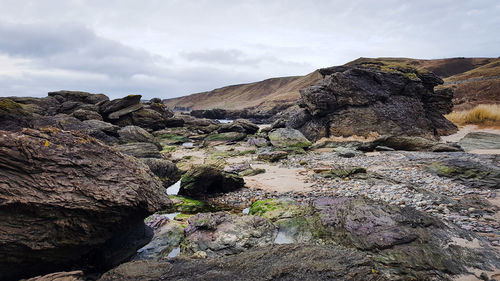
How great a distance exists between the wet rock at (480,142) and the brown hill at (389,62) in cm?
2330

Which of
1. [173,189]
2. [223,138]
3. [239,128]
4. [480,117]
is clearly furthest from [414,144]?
[239,128]

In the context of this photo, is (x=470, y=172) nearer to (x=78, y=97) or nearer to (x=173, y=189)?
(x=173, y=189)

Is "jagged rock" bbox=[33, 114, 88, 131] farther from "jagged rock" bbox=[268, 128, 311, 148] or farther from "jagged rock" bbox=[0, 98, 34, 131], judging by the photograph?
"jagged rock" bbox=[268, 128, 311, 148]

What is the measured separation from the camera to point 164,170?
1234 cm

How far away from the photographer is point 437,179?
9.38 metres

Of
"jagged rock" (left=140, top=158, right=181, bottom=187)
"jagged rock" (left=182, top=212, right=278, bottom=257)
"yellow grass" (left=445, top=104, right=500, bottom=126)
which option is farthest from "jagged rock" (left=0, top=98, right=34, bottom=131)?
"yellow grass" (left=445, top=104, right=500, bottom=126)

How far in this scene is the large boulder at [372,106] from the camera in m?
21.8

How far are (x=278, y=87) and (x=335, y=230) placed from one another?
480ft

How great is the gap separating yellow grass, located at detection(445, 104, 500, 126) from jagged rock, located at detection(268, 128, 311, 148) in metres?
15.7

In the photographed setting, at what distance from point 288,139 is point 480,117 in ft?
58.7

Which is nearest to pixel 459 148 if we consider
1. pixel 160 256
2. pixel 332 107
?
pixel 332 107

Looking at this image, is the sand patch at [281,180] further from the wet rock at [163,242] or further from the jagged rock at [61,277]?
the jagged rock at [61,277]

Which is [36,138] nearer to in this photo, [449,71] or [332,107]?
[332,107]

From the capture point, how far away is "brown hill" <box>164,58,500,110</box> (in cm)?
4828
